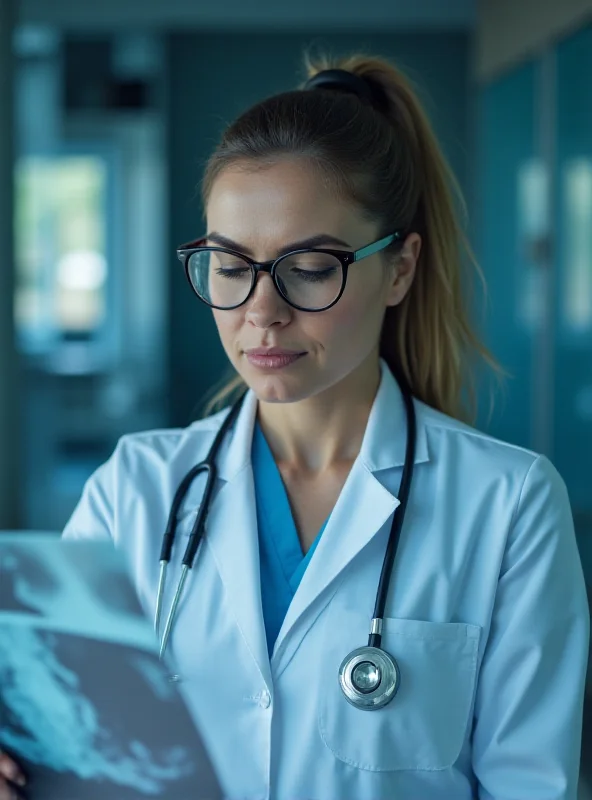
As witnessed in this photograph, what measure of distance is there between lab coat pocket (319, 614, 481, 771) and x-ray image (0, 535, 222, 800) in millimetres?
270

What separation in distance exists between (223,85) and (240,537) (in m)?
5.44

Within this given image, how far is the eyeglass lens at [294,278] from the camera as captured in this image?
125cm

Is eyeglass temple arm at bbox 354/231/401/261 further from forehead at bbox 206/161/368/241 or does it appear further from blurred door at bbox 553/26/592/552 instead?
blurred door at bbox 553/26/592/552

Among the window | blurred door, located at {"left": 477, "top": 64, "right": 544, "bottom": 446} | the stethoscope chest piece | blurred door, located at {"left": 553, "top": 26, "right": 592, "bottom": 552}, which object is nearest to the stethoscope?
the stethoscope chest piece

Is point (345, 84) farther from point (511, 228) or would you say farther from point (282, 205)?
point (511, 228)

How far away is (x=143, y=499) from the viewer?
1.37m

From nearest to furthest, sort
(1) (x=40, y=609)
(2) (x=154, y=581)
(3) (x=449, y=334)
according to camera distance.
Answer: (1) (x=40, y=609), (2) (x=154, y=581), (3) (x=449, y=334)

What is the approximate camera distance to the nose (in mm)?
1243

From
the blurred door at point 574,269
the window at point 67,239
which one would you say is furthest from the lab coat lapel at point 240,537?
the window at point 67,239

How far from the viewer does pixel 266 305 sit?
1.24 metres

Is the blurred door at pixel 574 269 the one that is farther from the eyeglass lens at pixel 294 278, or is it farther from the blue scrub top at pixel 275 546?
the eyeglass lens at pixel 294 278

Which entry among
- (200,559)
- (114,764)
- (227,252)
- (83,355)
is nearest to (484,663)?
(200,559)

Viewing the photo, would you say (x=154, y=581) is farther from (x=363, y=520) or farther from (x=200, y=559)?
(x=363, y=520)

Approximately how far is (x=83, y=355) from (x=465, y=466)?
5555mm
